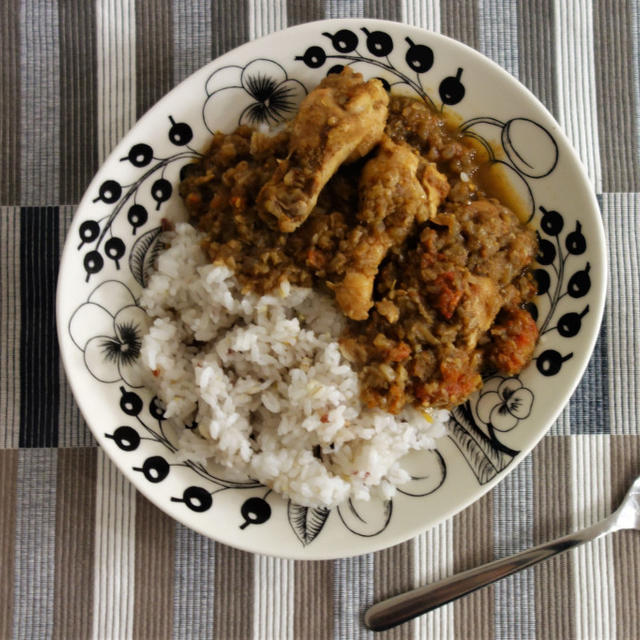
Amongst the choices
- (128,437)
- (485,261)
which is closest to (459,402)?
(485,261)

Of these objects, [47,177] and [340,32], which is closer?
[340,32]

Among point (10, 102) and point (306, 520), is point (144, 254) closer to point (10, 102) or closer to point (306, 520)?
point (10, 102)

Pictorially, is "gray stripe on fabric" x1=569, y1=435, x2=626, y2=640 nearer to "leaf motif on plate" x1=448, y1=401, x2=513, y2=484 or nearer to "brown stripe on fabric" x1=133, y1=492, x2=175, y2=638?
"leaf motif on plate" x1=448, y1=401, x2=513, y2=484

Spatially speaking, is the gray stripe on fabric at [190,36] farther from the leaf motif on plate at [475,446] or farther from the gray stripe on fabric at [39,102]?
the leaf motif on plate at [475,446]

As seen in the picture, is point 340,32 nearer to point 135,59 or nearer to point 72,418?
point 135,59

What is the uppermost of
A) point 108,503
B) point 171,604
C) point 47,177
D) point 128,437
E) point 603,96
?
point 603,96

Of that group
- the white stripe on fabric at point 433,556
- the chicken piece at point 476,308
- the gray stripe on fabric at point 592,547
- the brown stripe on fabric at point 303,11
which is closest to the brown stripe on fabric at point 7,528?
the white stripe on fabric at point 433,556

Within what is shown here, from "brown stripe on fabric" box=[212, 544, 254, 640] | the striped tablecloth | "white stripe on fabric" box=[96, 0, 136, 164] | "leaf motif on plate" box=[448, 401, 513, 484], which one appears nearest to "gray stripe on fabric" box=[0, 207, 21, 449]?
the striped tablecloth
